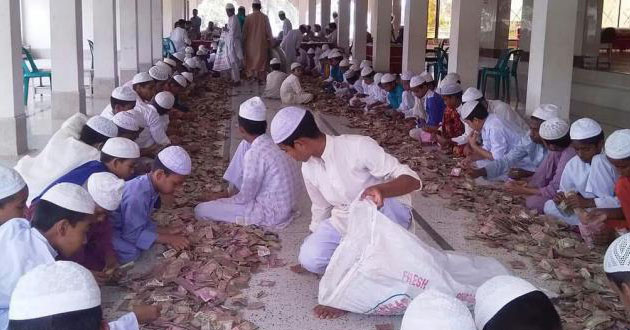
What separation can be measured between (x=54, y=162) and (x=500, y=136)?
384 centimetres

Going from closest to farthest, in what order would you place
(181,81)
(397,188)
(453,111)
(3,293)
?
(3,293)
(397,188)
(453,111)
(181,81)

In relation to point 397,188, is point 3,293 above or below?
below

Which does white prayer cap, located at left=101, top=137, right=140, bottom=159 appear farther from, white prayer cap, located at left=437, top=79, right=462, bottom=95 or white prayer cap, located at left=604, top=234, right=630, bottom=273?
white prayer cap, located at left=437, top=79, right=462, bottom=95

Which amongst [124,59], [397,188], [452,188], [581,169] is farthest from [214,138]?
[124,59]

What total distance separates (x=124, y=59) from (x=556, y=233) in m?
11.1

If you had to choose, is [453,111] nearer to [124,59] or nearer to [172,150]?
[172,150]

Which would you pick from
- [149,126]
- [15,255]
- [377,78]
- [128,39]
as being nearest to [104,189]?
[15,255]

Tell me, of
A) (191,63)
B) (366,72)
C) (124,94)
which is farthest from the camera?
(191,63)

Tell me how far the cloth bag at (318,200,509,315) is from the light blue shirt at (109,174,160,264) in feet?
4.42

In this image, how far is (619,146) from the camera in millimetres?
4324

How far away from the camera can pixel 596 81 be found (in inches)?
458

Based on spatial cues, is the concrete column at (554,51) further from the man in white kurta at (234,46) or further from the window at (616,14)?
the man in white kurta at (234,46)

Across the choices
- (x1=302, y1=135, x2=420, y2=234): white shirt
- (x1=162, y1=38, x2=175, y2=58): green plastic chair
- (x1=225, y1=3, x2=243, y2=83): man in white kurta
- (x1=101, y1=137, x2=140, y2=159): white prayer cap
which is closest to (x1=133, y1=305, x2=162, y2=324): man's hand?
(x1=302, y1=135, x2=420, y2=234): white shirt

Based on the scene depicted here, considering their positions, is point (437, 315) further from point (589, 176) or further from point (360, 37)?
point (360, 37)
